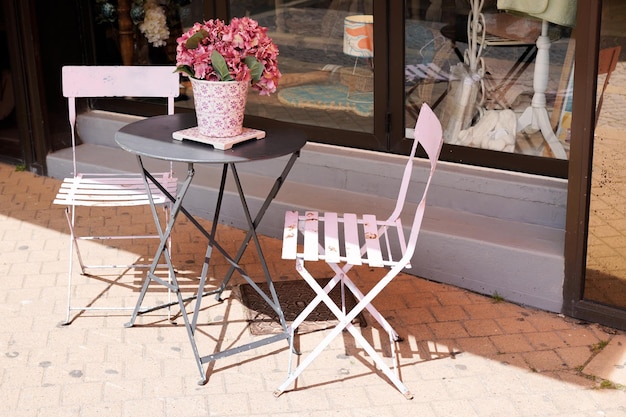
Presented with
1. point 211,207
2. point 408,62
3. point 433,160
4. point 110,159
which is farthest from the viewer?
point 110,159

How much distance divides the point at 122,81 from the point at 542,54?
Result: 2.25 m

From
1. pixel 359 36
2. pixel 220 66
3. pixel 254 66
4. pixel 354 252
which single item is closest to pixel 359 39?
pixel 359 36

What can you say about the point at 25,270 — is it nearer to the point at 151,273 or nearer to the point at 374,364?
the point at 151,273

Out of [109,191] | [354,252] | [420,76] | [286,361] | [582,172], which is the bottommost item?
[286,361]

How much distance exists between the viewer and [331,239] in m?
3.99

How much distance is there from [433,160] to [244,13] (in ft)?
A: 8.87

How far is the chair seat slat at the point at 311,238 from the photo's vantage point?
382cm

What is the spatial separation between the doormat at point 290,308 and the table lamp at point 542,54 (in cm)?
139

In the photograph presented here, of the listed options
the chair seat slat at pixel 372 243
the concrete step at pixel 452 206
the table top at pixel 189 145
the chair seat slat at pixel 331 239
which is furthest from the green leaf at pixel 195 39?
the concrete step at pixel 452 206

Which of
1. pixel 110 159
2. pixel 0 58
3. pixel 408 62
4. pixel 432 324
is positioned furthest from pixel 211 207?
pixel 0 58

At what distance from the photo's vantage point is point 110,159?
21.3ft

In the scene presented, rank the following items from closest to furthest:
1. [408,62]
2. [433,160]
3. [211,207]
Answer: [433,160]
[408,62]
[211,207]

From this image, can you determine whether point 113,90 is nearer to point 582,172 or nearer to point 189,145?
point 189,145

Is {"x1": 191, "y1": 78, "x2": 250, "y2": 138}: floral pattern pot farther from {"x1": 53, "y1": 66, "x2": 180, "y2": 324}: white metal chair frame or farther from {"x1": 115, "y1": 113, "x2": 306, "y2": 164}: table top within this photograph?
{"x1": 53, "y1": 66, "x2": 180, "y2": 324}: white metal chair frame
